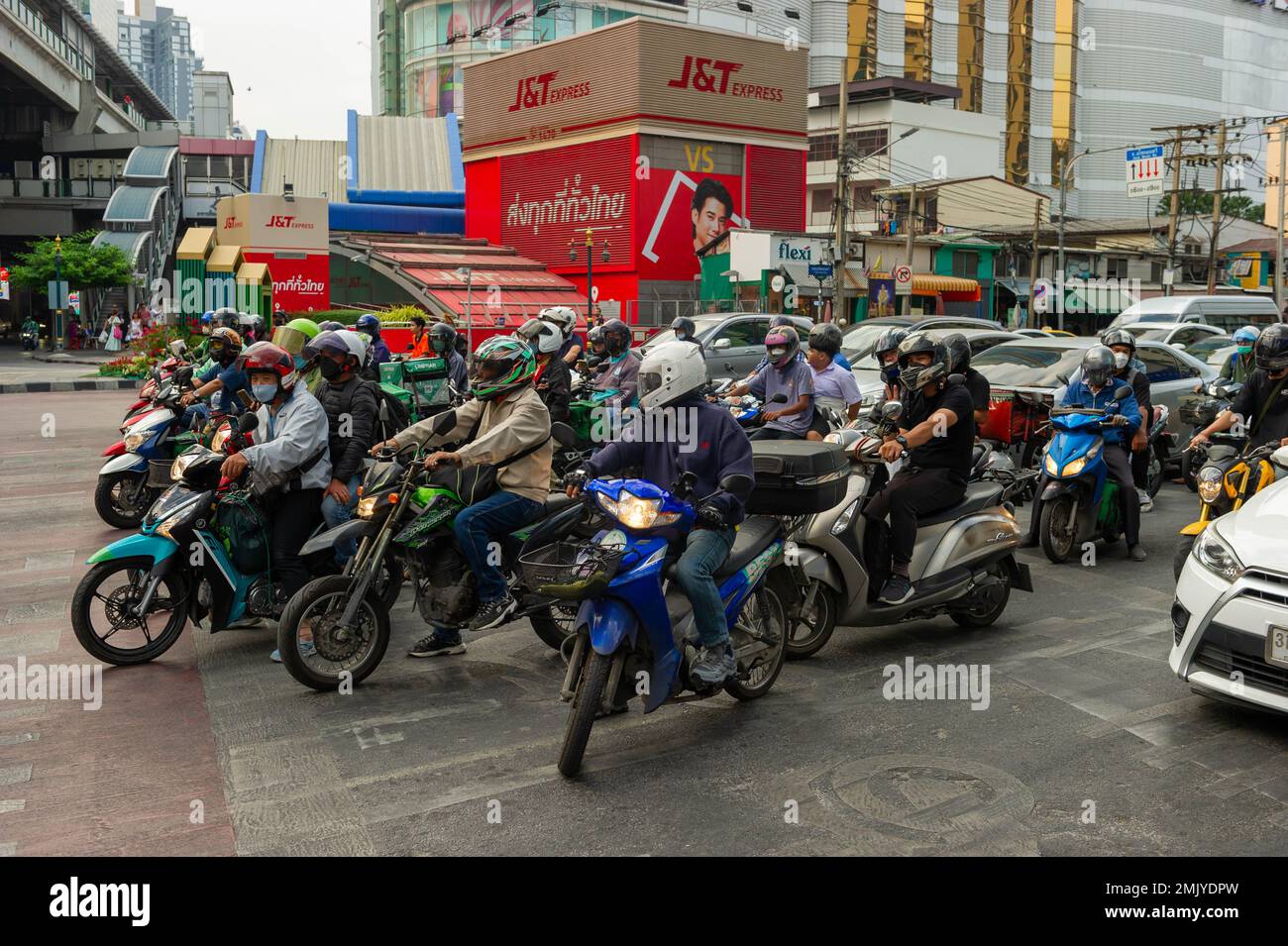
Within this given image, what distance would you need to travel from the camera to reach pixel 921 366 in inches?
282

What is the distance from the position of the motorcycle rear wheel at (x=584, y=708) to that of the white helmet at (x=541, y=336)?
4406 millimetres

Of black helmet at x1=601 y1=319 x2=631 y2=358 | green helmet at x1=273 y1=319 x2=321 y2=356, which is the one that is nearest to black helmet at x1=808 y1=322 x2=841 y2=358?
black helmet at x1=601 y1=319 x2=631 y2=358

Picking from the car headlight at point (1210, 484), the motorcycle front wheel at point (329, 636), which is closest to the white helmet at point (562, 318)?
the motorcycle front wheel at point (329, 636)

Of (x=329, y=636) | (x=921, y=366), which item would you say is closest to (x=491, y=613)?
(x=329, y=636)

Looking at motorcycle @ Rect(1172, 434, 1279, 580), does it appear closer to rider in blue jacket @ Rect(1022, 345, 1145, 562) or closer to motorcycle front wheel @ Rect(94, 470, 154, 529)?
rider in blue jacket @ Rect(1022, 345, 1145, 562)

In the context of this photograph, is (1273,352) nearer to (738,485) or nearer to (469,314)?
(738,485)

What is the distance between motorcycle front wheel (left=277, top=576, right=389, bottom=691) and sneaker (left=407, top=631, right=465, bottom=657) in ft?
1.86

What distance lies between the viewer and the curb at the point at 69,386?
2714cm

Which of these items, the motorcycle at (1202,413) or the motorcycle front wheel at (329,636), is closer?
the motorcycle front wheel at (329,636)

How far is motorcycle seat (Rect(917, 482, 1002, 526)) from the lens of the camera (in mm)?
7289

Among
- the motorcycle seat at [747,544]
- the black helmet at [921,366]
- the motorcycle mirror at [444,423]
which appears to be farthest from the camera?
the black helmet at [921,366]

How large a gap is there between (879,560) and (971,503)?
0.88m

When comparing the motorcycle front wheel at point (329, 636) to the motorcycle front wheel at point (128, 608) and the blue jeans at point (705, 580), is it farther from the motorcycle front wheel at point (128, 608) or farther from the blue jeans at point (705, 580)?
the blue jeans at point (705, 580)
